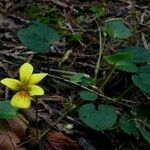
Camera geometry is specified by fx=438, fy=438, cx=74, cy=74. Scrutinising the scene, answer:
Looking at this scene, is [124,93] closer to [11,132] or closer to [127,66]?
[127,66]

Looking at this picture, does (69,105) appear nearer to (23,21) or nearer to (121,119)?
(121,119)

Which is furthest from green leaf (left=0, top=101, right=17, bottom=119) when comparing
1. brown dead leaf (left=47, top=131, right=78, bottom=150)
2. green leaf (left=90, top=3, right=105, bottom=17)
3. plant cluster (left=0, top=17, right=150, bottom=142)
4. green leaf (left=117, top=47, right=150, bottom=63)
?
green leaf (left=90, top=3, right=105, bottom=17)

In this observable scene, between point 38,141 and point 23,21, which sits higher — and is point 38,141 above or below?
below

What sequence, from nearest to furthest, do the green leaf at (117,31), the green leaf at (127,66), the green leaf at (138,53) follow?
the green leaf at (127,66) < the green leaf at (138,53) < the green leaf at (117,31)

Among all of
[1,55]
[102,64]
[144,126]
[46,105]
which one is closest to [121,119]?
[144,126]

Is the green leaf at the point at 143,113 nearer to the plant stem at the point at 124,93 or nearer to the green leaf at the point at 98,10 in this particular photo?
the plant stem at the point at 124,93

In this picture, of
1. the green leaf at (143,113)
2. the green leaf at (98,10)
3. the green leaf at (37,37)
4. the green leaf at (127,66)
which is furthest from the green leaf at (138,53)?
the green leaf at (98,10)
